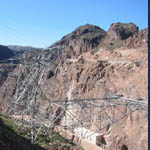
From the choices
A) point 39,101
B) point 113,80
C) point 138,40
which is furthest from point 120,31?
point 39,101

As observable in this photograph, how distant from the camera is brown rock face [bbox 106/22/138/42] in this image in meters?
49.5

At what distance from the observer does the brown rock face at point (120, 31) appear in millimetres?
49469

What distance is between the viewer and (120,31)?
4981cm

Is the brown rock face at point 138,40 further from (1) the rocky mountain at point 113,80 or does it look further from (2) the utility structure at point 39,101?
(2) the utility structure at point 39,101

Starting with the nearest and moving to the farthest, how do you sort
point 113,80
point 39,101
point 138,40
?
1. point 39,101
2. point 113,80
3. point 138,40

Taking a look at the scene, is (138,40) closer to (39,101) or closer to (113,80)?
(113,80)

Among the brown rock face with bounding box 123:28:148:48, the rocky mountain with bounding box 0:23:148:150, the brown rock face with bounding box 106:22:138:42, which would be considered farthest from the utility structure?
the brown rock face with bounding box 106:22:138:42

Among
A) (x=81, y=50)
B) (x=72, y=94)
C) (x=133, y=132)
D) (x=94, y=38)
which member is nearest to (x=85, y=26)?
(x=94, y=38)

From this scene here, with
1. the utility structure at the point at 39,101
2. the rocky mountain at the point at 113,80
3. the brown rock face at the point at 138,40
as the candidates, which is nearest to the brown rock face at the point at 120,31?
the rocky mountain at the point at 113,80

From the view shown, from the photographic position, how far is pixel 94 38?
56344 mm

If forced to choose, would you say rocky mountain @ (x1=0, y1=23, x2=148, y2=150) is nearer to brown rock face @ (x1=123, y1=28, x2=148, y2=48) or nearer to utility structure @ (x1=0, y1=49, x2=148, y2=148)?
brown rock face @ (x1=123, y1=28, x2=148, y2=48)

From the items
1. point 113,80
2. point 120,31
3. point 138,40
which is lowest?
point 113,80

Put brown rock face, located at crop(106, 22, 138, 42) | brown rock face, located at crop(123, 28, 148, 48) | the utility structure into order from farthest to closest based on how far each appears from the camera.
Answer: brown rock face, located at crop(106, 22, 138, 42) → brown rock face, located at crop(123, 28, 148, 48) → the utility structure

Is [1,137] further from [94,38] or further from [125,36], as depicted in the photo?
[94,38]
